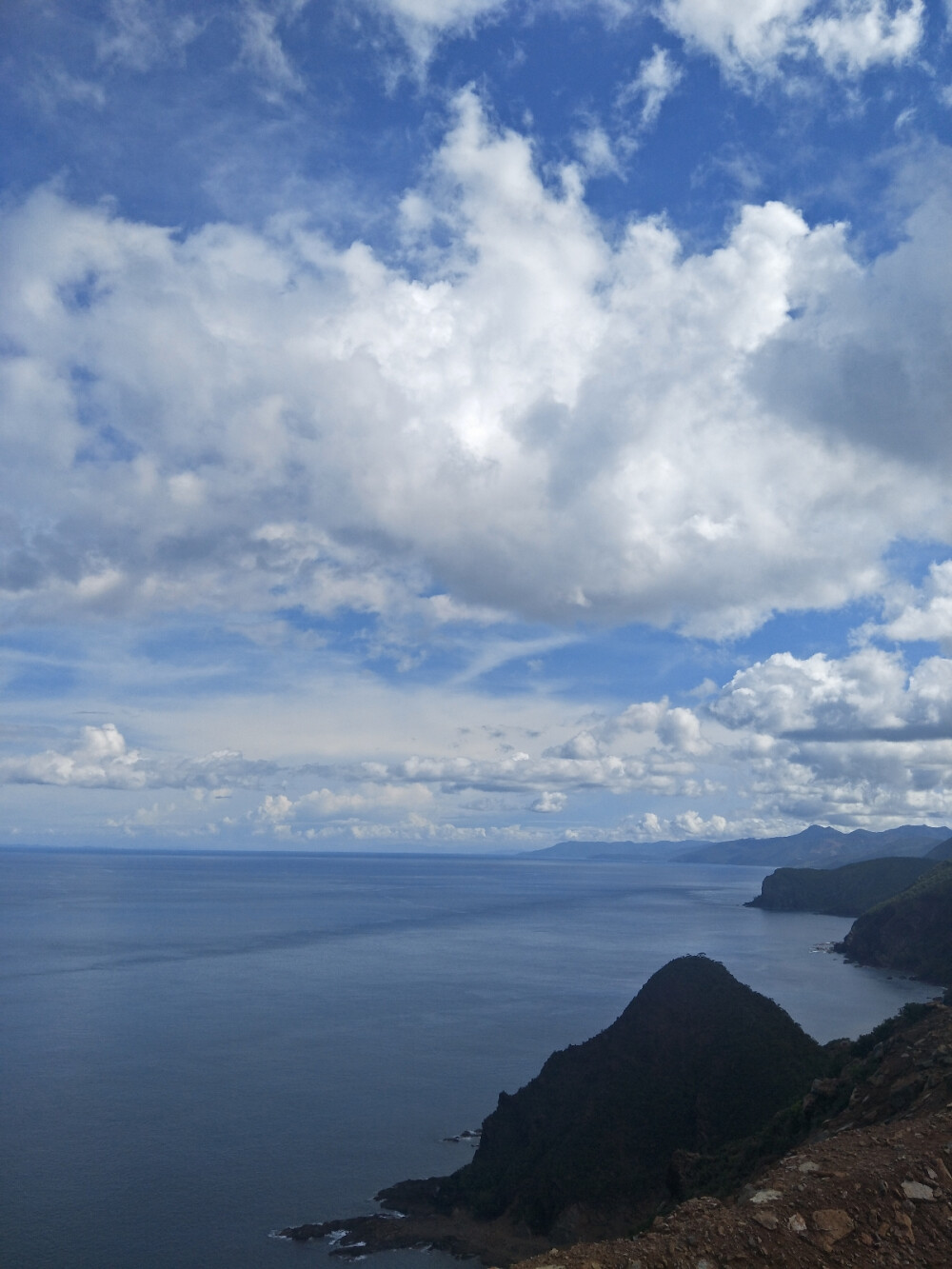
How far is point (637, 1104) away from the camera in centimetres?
4956

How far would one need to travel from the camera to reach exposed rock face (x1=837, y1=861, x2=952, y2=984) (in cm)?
13725

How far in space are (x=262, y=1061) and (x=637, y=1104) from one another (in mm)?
44179

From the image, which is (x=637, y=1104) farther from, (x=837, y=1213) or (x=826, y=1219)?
(x=826, y=1219)

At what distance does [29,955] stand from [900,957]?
148 meters

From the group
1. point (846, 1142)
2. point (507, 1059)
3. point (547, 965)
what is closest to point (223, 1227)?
point (507, 1059)

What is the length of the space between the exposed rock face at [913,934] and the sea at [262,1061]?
7226mm

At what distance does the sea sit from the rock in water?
255 inches

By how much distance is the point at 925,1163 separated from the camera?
1598 cm

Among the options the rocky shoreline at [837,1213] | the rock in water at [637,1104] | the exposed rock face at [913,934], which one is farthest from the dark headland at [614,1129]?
the exposed rock face at [913,934]

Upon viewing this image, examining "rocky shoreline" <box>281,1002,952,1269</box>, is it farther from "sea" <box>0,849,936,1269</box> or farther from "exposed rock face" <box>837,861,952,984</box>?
"exposed rock face" <box>837,861,952,984</box>

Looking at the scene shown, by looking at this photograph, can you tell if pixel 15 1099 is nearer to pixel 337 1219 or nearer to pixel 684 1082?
pixel 337 1219

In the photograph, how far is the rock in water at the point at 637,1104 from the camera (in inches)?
1775

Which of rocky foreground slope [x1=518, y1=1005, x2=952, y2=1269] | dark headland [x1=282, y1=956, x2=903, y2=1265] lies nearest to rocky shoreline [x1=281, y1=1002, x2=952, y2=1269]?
rocky foreground slope [x1=518, y1=1005, x2=952, y2=1269]

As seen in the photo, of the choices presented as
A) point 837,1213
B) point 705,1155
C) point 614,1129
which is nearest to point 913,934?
point 614,1129
